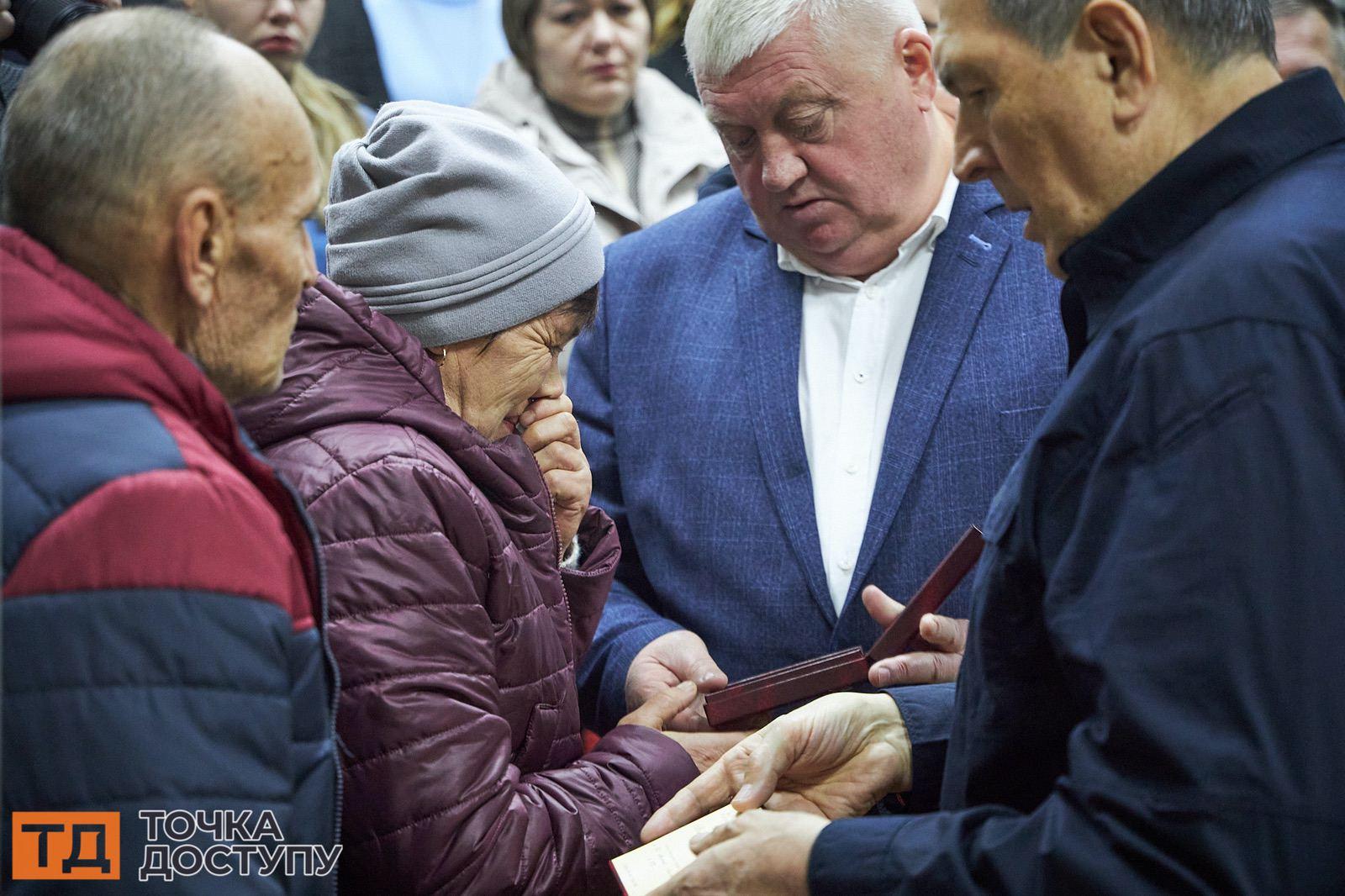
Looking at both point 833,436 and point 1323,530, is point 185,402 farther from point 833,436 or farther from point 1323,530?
point 833,436

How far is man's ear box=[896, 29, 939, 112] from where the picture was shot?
8.62ft

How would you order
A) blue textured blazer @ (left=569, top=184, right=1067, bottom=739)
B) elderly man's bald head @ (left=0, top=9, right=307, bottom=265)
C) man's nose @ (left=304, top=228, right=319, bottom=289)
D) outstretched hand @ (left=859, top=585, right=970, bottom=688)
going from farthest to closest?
blue textured blazer @ (left=569, top=184, right=1067, bottom=739)
outstretched hand @ (left=859, top=585, right=970, bottom=688)
man's nose @ (left=304, top=228, right=319, bottom=289)
elderly man's bald head @ (left=0, top=9, right=307, bottom=265)

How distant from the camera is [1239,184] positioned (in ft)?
4.79

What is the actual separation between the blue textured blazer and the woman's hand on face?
1.13 feet

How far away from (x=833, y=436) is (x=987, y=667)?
1.16 m

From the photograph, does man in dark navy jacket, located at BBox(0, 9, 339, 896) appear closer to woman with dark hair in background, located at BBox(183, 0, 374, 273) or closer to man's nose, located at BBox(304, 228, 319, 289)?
man's nose, located at BBox(304, 228, 319, 289)

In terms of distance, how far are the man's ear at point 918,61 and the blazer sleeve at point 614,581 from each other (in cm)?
79

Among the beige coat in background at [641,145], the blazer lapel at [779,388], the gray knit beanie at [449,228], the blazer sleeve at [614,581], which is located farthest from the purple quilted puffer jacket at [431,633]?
the beige coat in background at [641,145]

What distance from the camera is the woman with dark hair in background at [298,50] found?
12.2 feet

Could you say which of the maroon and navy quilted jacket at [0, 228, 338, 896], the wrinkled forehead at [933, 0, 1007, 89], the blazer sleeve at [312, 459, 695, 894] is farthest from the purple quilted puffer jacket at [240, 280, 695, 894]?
the wrinkled forehead at [933, 0, 1007, 89]

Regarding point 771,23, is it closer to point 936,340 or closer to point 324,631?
point 936,340

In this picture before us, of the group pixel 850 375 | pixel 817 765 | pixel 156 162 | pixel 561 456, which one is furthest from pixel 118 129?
pixel 850 375

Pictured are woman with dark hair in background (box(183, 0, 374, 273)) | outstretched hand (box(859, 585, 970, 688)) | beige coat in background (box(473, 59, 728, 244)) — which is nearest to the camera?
outstretched hand (box(859, 585, 970, 688))

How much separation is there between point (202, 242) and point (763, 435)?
4.79 ft
